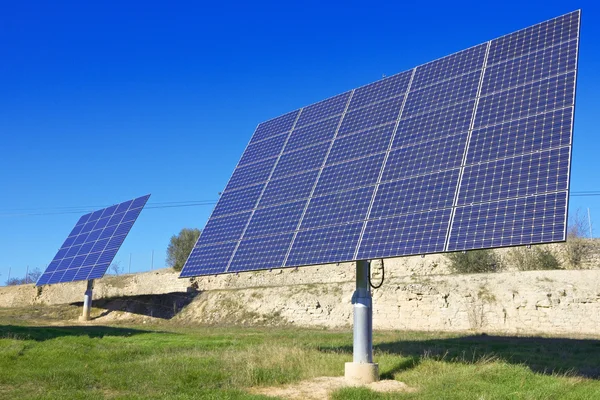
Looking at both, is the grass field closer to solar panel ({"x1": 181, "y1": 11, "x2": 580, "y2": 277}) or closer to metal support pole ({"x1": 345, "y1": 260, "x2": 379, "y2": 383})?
metal support pole ({"x1": 345, "y1": 260, "x2": 379, "y2": 383})

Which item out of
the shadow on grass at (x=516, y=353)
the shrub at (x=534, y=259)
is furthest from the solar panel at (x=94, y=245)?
the shrub at (x=534, y=259)

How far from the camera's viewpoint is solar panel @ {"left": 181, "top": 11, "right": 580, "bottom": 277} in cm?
1180

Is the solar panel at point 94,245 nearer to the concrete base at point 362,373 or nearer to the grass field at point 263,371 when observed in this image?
the grass field at point 263,371

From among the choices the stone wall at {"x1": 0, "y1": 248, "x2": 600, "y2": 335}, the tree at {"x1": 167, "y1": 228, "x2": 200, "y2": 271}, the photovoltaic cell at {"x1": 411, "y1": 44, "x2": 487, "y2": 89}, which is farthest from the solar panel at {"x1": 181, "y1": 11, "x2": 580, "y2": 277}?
the tree at {"x1": 167, "y1": 228, "x2": 200, "y2": 271}

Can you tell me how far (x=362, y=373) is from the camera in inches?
516

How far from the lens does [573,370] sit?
14.3 m

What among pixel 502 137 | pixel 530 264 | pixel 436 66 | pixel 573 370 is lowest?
pixel 573 370

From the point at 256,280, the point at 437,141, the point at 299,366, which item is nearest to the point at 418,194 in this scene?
the point at 437,141

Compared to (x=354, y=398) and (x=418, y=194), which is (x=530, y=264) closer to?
(x=418, y=194)

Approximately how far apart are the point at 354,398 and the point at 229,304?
2781cm

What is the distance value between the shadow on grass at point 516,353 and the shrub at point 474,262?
13299 millimetres

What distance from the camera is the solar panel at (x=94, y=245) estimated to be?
37156mm

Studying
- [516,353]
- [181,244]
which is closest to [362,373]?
[516,353]

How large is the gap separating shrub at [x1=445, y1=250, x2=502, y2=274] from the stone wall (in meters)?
1.00
